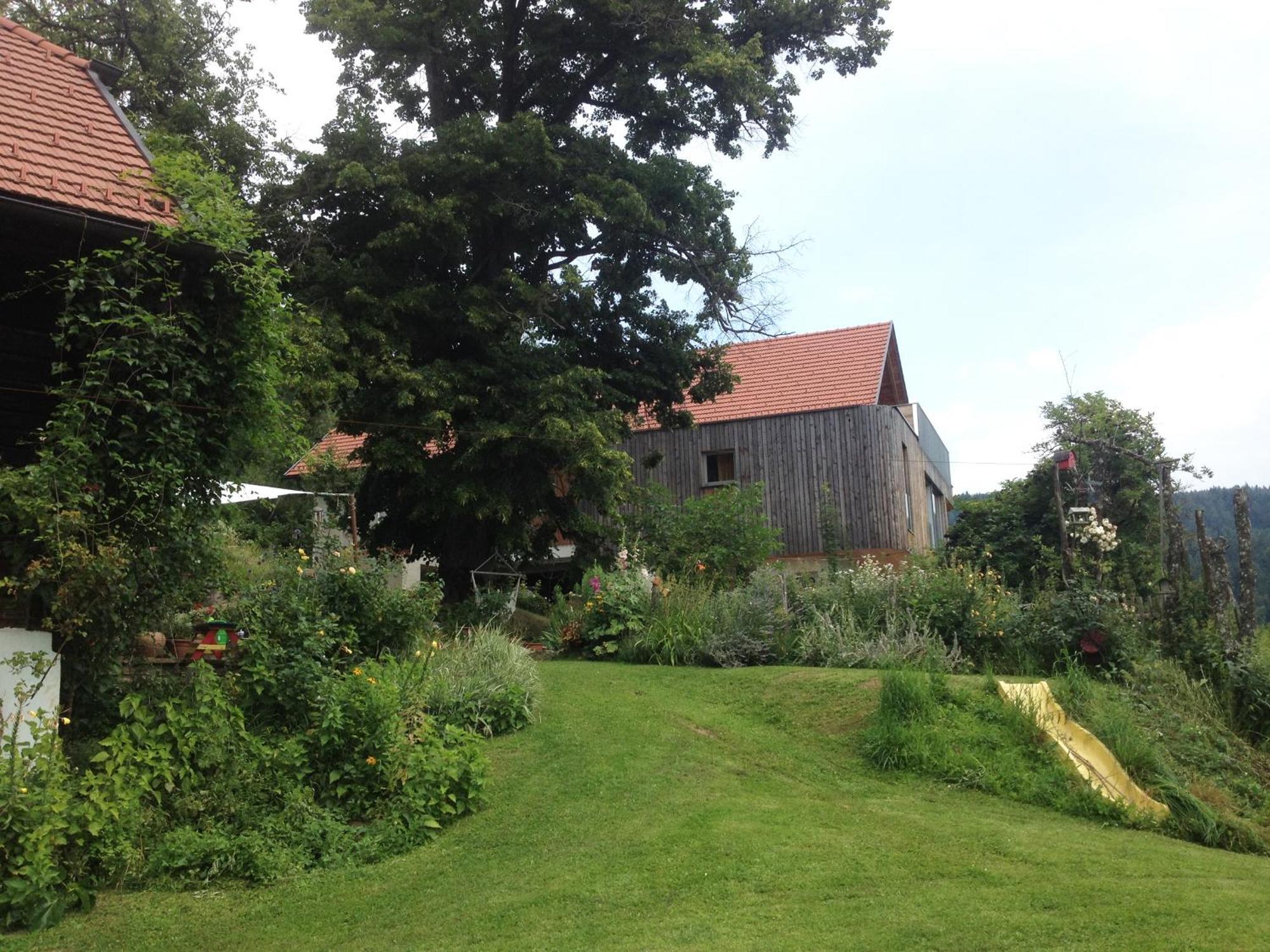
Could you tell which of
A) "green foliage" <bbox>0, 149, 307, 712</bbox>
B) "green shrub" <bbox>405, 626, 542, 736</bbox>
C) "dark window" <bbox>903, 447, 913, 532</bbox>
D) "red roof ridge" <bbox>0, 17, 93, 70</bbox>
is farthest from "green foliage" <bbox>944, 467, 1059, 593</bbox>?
"red roof ridge" <bbox>0, 17, 93, 70</bbox>

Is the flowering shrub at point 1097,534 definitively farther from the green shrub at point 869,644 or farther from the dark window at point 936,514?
the dark window at point 936,514

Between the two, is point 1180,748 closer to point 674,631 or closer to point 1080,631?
point 1080,631

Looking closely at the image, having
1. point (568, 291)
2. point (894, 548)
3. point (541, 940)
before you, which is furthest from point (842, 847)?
point (894, 548)

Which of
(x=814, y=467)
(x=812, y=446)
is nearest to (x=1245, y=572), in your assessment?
(x=814, y=467)

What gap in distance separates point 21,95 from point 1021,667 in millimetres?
11582

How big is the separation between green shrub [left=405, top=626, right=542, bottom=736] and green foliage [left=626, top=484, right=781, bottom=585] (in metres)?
5.30

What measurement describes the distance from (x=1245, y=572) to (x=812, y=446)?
11.9 metres

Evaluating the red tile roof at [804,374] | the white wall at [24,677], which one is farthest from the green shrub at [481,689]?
the red tile roof at [804,374]

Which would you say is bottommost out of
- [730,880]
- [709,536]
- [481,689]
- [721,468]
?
[730,880]

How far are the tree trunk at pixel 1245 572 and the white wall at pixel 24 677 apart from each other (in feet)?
36.2

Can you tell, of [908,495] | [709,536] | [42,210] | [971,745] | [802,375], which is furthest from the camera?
[802,375]

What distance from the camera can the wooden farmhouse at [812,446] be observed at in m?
22.1

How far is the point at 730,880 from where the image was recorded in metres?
6.62

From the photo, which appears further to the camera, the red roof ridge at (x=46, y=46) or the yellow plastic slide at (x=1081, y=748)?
the red roof ridge at (x=46, y=46)
